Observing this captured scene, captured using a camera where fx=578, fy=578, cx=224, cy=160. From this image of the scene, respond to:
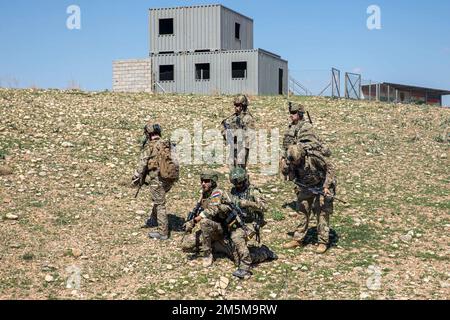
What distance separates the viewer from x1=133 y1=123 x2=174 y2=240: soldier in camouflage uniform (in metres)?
11.2

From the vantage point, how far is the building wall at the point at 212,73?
33500mm

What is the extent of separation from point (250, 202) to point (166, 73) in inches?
1063

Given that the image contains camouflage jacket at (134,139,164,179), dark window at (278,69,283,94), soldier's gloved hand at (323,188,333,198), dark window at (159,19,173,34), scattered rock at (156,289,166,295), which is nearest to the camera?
scattered rock at (156,289,166,295)

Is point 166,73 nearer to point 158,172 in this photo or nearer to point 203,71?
point 203,71

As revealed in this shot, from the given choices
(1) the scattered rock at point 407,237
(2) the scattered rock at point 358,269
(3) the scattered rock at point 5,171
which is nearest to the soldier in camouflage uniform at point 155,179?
(2) the scattered rock at point 358,269

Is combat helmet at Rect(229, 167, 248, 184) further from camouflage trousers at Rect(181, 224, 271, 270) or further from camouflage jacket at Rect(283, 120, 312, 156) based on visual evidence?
camouflage jacket at Rect(283, 120, 312, 156)

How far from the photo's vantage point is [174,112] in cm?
2250

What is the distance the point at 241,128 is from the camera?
13.1 metres

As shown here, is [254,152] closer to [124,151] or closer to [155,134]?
[124,151]

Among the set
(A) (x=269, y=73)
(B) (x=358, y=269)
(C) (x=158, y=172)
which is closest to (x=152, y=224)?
(C) (x=158, y=172)

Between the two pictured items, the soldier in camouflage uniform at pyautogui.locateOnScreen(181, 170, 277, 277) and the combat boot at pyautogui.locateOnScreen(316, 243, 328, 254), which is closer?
the soldier in camouflage uniform at pyautogui.locateOnScreen(181, 170, 277, 277)

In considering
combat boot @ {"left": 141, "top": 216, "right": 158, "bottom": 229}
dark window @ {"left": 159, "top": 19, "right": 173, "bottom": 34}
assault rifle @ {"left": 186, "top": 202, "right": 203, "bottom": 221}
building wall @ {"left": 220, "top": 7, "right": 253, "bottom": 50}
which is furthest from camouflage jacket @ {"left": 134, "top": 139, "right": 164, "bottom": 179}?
dark window @ {"left": 159, "top": 19, "right": 173, "bottom": 34}

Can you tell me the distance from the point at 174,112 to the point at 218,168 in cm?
653

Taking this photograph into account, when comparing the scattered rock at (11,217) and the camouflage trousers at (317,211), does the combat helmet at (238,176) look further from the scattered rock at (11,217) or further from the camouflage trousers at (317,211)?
the scattered rock at (11,217)
